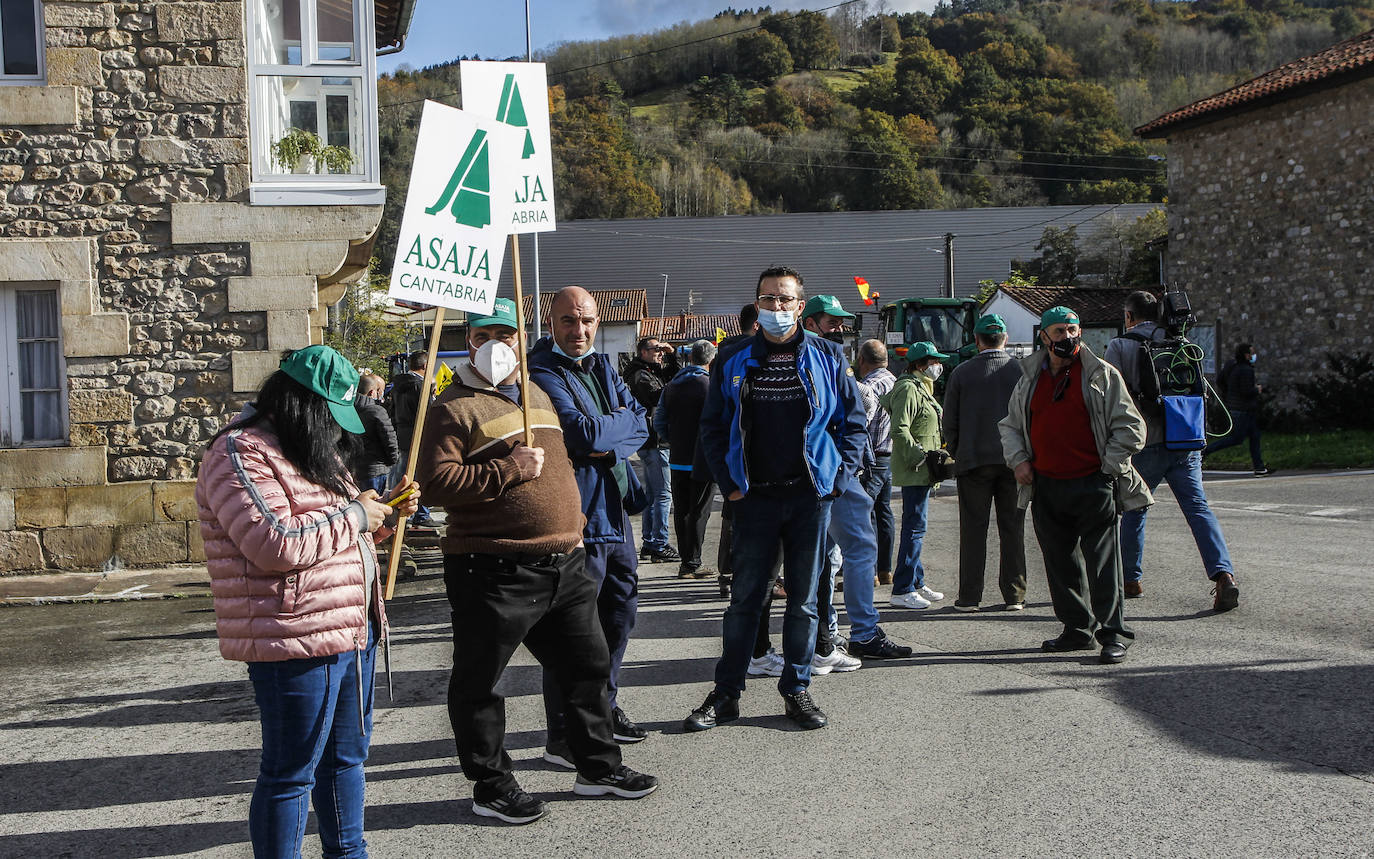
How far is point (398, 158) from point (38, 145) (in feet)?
190

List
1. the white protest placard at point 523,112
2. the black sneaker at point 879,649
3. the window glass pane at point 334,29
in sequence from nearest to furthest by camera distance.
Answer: the white protest placard at point 523,112, the black sneaker at point 879,649, the window glass pane at point 334,29

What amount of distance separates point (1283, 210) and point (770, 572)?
26282mm

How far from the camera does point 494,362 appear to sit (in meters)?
4.43

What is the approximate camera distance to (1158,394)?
24.4ft

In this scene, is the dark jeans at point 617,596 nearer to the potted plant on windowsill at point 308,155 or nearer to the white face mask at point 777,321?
the white face mask at point 777,321

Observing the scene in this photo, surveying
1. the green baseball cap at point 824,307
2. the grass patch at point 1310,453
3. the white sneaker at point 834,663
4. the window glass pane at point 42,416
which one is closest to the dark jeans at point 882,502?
the green baseball cap at point 824,307

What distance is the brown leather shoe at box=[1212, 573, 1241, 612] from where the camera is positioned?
7.31 m

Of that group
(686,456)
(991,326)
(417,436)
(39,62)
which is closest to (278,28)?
(39,62)

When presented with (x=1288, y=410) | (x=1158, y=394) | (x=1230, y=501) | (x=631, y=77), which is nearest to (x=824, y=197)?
(x=631, y=77)

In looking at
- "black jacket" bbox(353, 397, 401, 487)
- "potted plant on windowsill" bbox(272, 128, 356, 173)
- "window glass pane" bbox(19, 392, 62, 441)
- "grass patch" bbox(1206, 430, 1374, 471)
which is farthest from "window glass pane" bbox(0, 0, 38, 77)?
"grass patch" bbox(1206, 430, 1374, 471)

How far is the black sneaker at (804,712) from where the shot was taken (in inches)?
208

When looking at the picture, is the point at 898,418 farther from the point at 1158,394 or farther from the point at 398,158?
the point at 398,158

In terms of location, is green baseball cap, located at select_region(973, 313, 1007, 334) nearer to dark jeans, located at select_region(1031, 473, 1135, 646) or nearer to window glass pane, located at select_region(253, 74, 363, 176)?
dark jeans, located at select_region(1031, 473, 1135, 646)

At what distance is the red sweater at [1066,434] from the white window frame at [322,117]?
263 inches
